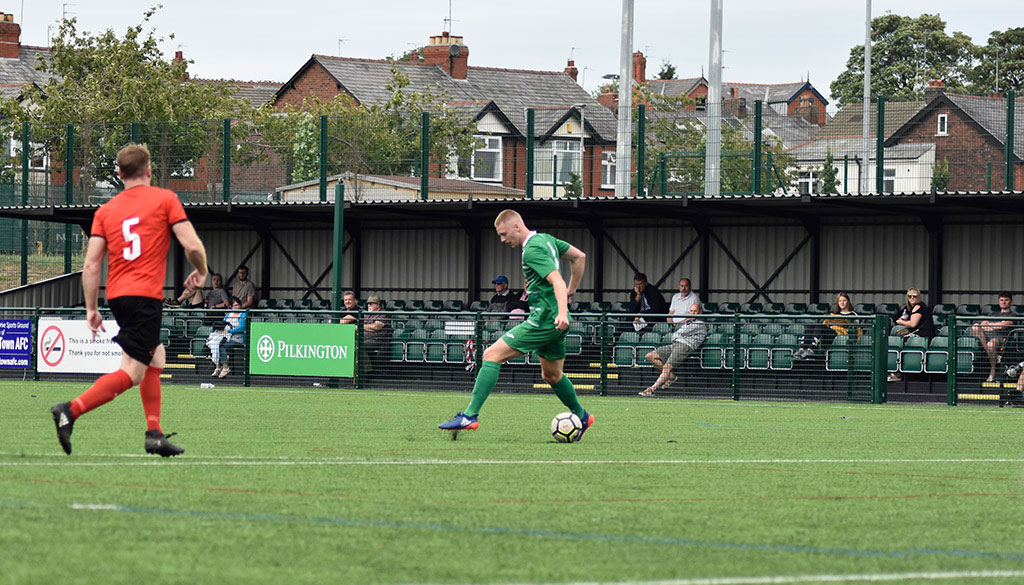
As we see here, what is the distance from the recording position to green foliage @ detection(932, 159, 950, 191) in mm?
23031

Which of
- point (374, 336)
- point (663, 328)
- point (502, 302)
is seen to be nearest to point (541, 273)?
point (663, 328)

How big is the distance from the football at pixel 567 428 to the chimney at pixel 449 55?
63488 millimetres

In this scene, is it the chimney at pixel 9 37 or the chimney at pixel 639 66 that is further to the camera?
the chimney at pixel 639 66

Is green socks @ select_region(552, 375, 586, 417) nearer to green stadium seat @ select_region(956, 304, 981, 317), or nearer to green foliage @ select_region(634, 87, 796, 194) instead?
green foliage @ select_region(634, 87, 796, 194)

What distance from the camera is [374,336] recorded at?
76.3ft

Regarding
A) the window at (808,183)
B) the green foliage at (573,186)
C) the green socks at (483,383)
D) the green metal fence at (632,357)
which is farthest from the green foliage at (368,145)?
the green socks at (483,383)

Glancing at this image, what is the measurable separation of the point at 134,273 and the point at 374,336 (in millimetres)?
14351

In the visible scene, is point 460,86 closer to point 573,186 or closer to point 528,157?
point 528,157

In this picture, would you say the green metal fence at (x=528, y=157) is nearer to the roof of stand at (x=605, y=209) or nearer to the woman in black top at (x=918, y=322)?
the roof of stand at (x=605, y=209)

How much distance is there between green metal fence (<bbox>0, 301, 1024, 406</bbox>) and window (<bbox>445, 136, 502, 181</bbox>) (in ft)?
16.7

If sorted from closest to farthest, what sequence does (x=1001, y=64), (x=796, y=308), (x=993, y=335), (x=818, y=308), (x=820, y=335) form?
(x=993, y=335) → (x=820, y=335) → (x=818, y=308) → (x=796, y=308) → (x=1001, y=64)

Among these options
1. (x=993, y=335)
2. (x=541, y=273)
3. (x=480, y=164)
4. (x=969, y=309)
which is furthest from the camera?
(x=480, y=164)

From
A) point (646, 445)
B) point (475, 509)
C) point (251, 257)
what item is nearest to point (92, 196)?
point (251, 257)

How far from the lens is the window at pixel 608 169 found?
91.6ft
